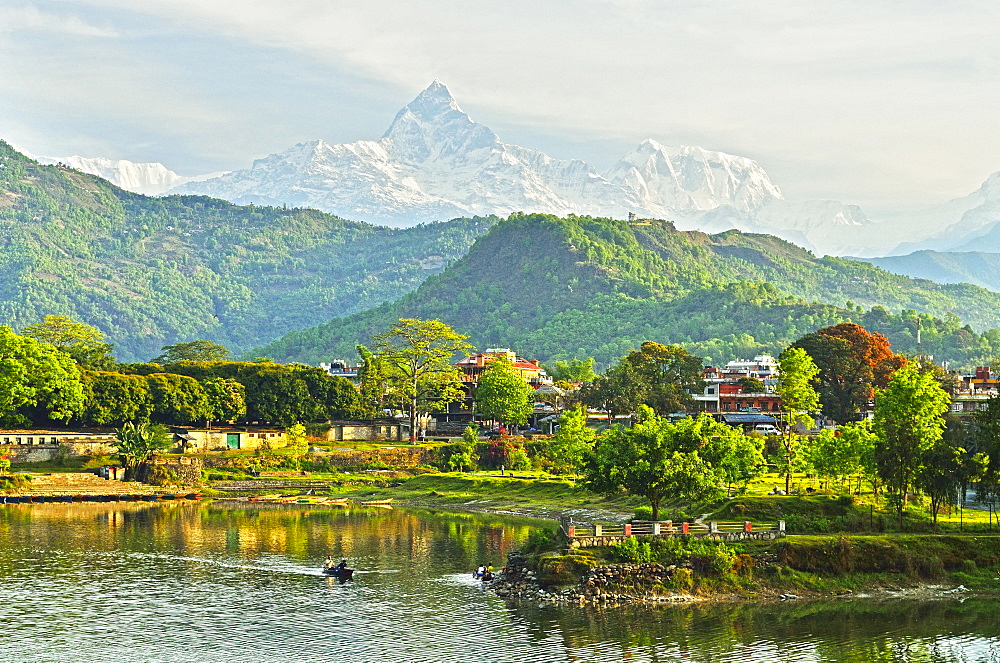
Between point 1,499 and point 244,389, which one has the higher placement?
point 244,389

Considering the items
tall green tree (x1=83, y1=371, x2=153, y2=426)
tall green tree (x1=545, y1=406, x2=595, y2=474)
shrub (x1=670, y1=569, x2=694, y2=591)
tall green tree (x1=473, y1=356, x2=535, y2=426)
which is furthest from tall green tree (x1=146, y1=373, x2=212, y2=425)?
shrub (x1=670, y1=569, x2=694, y2=591)

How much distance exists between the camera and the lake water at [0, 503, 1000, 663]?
54.3 m

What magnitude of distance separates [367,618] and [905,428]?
37.8 metres

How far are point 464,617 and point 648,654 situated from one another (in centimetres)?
1066

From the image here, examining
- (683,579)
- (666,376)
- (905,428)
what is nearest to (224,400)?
(666,376)

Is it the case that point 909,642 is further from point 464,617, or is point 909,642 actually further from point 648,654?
point 464,617

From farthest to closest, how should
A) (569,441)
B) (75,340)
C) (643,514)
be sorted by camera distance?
(75,340), (569,441), (643,514)

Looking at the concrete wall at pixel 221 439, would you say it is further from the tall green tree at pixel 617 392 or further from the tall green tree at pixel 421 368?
the tall green tree at pixel 617 392

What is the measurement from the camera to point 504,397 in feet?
516

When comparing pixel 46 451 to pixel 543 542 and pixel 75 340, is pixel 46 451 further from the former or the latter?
pixel 543 542

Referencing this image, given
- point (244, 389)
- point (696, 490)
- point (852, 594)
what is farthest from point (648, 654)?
point (244, 389)

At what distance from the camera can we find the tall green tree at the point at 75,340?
171m

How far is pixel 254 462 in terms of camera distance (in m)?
137

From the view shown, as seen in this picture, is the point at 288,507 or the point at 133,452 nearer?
the point at 288,507
